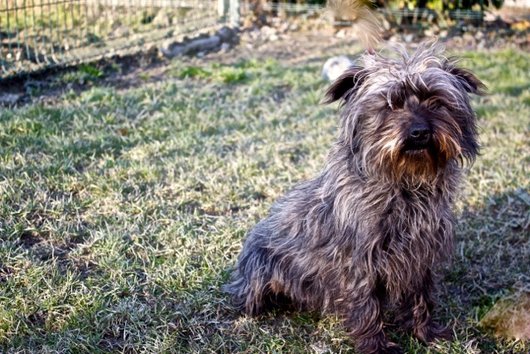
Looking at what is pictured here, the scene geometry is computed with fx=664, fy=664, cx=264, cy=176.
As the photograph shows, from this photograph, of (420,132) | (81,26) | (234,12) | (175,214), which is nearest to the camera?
(420,132)

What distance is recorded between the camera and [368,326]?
3.17m

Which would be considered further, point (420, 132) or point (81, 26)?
point (81, 26)

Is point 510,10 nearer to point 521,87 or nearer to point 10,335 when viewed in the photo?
point 521,87

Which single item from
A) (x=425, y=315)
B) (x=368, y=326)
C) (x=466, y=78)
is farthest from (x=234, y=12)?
(x=368, y=326)

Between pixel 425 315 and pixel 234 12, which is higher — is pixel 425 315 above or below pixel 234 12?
below

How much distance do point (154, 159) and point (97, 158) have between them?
43 centimetres

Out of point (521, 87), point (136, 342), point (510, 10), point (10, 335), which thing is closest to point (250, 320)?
point (136, 342)

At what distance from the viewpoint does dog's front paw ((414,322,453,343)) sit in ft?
11.0

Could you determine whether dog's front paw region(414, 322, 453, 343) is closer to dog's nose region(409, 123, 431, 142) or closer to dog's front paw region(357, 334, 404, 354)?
dog's front paw region(357, 334, 404, 354)

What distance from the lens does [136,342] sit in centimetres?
324

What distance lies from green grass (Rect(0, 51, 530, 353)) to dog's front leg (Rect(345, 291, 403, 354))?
0.48 ft

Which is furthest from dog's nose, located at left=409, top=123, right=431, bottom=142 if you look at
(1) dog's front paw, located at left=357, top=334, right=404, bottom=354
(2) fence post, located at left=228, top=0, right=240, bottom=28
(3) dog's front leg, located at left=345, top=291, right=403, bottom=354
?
(2) fence post, located at left=228, top=0, right=240, bottom=28

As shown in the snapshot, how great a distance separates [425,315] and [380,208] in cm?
69

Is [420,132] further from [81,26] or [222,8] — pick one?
[222,8]
